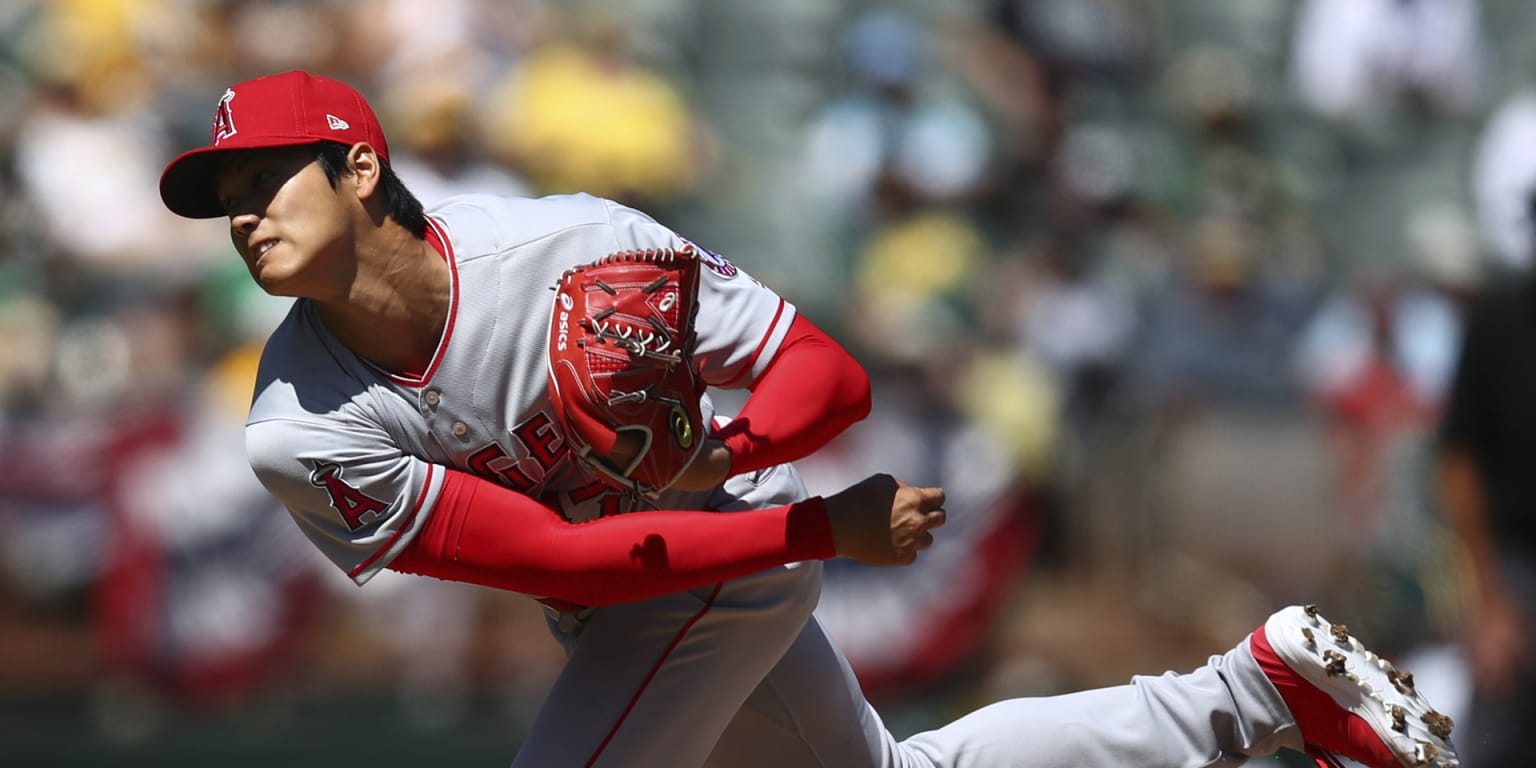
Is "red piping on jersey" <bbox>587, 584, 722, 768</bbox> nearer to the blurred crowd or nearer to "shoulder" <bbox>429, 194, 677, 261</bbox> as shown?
"shoulder" <bbox>429, 194, 677, 261</bbox>

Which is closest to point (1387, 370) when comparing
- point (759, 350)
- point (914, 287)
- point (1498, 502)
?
point (914, 287)

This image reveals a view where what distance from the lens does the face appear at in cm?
265

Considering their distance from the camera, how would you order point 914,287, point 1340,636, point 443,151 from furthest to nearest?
point 914,287 < point 443,151 < point 1340,636

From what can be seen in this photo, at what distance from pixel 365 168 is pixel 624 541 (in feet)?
2.31

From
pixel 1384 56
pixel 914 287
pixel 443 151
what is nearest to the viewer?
pixel 443 151

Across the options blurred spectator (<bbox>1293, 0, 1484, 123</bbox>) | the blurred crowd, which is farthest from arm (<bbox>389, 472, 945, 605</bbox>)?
blurred spectator (<bbox>1293, 0, 1484, 123</bbox>)

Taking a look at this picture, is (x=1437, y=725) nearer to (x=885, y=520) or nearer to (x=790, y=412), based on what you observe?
(x=885, y=520)

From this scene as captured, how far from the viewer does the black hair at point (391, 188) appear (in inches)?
107

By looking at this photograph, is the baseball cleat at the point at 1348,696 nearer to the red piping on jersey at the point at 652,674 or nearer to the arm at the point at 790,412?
the arm at the point at 790,412

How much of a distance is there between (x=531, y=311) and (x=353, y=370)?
29 centimetres

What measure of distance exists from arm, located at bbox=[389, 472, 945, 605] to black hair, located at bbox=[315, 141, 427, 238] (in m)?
0.41

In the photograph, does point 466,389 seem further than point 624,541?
Yes

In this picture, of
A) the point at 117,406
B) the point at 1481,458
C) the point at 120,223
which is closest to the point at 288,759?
the point at 117,406

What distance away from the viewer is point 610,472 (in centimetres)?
269
